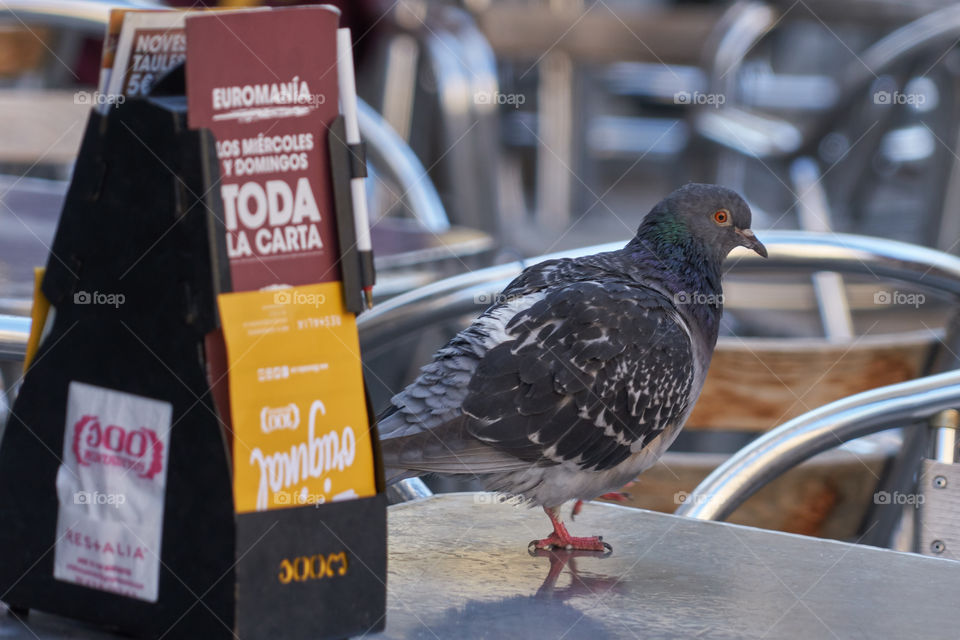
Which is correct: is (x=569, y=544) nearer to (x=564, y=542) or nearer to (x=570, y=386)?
(x=564, y=542)

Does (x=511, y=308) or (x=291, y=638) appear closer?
(x=291, y=638)

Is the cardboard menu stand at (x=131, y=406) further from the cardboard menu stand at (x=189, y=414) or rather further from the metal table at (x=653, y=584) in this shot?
the metal table at (x=653, y=584)

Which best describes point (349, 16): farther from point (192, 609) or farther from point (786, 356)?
point (192, 609)

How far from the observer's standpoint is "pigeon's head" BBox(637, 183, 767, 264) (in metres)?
1.63

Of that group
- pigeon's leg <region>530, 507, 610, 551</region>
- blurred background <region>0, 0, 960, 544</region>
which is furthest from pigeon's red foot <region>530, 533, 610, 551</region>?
blurred background <region>0, 0, 960, 544</region>

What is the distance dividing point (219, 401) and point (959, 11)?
13.7 ft

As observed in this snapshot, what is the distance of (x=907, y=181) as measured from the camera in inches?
252

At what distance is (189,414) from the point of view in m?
0.89

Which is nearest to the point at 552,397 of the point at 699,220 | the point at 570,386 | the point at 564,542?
the point at 570,386

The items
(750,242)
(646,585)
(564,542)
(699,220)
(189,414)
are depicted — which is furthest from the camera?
(750,242)

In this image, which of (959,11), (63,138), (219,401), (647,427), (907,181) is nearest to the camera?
(219,401)

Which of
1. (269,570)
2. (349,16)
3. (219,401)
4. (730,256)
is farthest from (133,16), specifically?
(349,16)

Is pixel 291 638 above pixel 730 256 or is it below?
below

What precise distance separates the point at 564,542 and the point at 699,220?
569mm
